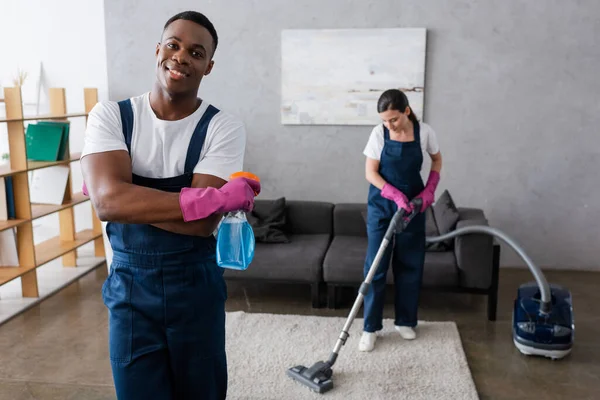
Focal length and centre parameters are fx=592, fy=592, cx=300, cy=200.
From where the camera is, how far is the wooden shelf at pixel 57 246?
434 cm

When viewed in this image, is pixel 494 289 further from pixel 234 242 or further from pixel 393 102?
pixel 234 242

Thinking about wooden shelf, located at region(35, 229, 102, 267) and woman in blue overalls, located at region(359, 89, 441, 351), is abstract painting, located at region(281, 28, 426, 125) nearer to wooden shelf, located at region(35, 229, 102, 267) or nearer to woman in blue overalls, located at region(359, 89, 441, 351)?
woman in blue overalls, located at region(359, 89, 441, 351)

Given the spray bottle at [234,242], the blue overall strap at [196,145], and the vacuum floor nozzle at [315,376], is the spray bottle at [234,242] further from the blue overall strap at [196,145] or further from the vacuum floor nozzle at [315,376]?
the vacuum floor nozzle at [315,376]

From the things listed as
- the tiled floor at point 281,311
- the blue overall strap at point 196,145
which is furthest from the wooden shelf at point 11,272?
the blue overall strap at point 196,145

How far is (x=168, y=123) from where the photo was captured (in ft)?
5.04

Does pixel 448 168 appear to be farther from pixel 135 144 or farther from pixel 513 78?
pixel 135 144

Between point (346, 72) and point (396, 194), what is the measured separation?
190 cm

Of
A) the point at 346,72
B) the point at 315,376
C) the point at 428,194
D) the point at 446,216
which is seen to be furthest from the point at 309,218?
the point at 315,376

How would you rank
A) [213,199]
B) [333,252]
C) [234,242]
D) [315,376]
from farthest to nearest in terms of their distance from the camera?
1. [333,252]
2. [315,376]
3. [234,242]
4. [213,199]

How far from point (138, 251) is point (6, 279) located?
275 centimetres

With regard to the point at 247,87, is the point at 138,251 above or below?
below

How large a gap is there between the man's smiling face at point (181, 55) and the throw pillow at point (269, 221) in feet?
9.18

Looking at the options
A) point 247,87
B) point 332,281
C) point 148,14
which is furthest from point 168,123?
point 148,14

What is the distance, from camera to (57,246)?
15.3 feet
